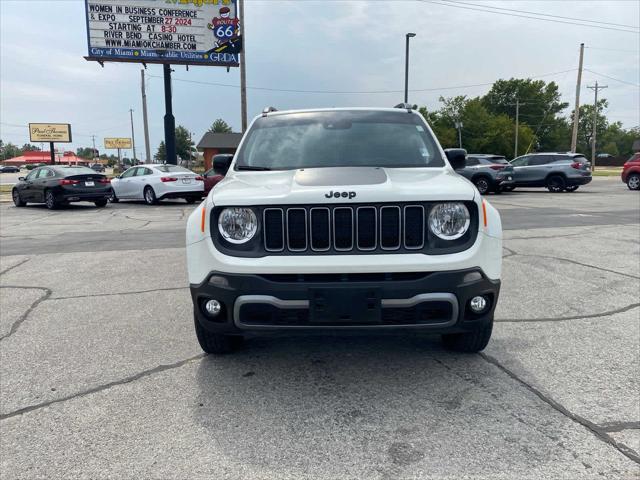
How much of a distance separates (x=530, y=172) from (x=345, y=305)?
20.9m

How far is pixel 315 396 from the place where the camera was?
3061 mm

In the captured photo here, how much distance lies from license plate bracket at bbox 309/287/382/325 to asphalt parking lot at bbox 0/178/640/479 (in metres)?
0.55

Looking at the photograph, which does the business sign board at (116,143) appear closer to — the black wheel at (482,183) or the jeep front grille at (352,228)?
the black wheel at (482,183)

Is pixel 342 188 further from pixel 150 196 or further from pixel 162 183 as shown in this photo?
pixel 150 196

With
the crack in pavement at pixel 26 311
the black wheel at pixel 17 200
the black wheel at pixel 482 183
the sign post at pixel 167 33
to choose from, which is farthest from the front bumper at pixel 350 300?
the sign post at pixel 167 33

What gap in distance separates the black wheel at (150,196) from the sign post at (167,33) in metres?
9.03

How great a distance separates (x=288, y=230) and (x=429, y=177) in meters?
1.09

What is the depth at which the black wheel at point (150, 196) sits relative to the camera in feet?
56.6

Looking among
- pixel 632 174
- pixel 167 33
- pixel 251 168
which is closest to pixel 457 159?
pixel 251 168

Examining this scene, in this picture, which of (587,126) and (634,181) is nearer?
(634,181)

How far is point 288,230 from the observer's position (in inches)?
115

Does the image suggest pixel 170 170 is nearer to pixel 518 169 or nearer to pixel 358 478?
pixel 518 169

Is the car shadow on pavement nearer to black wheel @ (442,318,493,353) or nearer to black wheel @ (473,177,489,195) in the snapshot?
black wheel @ (442,318,493,353)

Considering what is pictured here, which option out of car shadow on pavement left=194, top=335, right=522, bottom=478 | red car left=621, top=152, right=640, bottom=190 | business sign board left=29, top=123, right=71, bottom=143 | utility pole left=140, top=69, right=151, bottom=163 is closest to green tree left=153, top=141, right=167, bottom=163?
business sign board left=29, top=123, right=71, bottom=143
